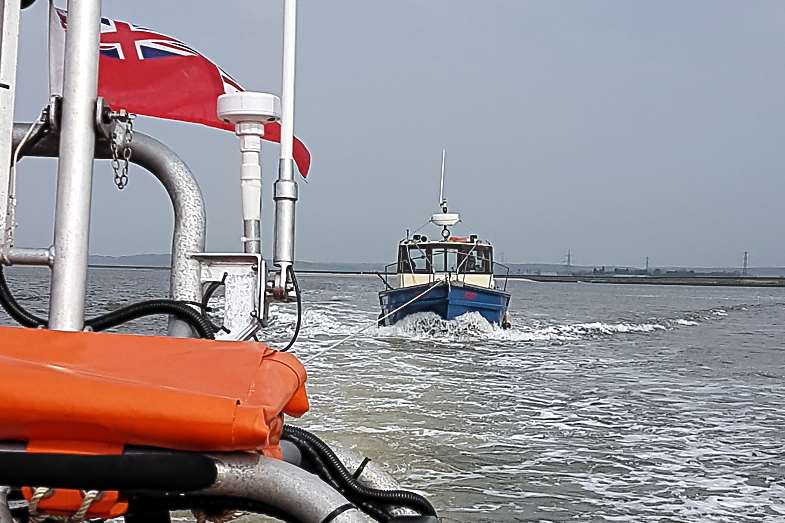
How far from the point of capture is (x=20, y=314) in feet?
5.96

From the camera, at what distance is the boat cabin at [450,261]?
21.3 m

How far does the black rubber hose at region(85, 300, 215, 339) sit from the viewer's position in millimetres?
1597

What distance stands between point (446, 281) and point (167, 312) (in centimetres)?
1861

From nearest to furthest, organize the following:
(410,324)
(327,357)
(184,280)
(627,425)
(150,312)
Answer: (150,312) < (184,280) < (627,425) < (327,357) < (410,324)

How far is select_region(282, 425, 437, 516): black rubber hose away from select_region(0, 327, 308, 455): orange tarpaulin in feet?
1.36

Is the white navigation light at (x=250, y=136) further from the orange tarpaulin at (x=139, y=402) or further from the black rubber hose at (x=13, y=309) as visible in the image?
the orange tarpaulin at (x=139, y=402)

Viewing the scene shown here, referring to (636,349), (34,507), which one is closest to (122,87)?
(34,507)

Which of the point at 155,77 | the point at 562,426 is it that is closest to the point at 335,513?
the point at 155,77

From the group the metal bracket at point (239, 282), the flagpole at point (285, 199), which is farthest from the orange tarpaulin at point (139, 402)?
the flagpole at point (285, 199)

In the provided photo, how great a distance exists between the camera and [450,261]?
2147cm

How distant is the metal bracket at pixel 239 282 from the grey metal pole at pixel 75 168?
0.35 metres

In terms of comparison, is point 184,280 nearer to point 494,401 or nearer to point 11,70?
point 11,70

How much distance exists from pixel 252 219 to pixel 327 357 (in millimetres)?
14619

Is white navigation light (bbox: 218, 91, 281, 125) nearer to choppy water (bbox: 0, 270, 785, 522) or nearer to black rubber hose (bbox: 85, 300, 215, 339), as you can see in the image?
black rubber hose (bbox: 85, 300, 215, 339)
